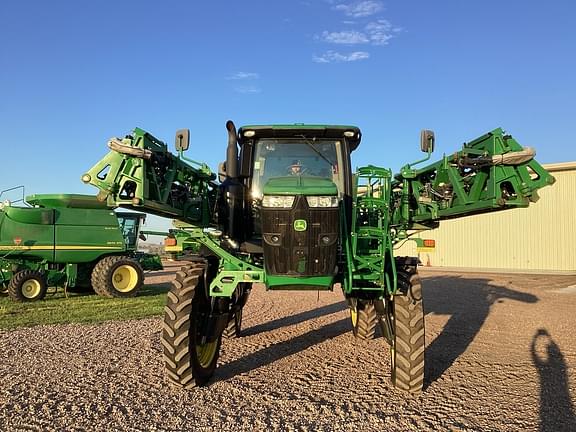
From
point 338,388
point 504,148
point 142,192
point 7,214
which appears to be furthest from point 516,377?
point 7,214

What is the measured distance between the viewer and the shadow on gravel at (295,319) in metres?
8.88

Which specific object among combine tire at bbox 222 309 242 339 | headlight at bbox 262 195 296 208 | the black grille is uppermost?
headlight at bbox 262 195 296 208

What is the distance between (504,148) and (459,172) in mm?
675

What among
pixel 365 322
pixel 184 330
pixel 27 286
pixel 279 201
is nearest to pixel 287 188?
pixel 279 201

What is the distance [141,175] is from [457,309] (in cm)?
1021

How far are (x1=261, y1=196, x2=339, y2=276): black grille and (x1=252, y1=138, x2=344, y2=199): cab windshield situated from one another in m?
1.31

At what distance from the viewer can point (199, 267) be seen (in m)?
5.43

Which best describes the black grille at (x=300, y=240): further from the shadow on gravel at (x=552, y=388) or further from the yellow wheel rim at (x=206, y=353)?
the shadow on gravel at (x=552, y=388)

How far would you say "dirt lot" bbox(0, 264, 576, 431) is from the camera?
434cm

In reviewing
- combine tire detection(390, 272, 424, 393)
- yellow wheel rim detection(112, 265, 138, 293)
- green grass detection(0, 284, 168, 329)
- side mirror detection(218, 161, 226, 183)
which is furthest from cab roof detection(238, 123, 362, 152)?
yellow wheel rim detection(112, 265, 138, 293)

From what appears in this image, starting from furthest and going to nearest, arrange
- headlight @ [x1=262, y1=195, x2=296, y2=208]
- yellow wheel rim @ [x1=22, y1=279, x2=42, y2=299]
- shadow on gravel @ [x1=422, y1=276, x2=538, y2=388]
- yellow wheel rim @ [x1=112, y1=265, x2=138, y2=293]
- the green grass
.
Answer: yellow wheel rim @ [x1=112, y1=265, x2=138, y2=293] < yellow wheel rim @ [x1=22, y1=279, x2=42, y2=299] < the green grass < shadow on gravel @ [x1=422, y1=276, x2=538, y2=388] < headlight @ [x1=262, y1=195, x2=296, y2=208]

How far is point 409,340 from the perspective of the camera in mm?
5109

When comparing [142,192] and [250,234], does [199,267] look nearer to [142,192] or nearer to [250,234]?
[250,234]

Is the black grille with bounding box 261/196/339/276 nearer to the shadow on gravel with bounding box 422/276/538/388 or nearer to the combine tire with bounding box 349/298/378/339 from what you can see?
the shadow on gravel with bounding box 422/276/538/388
